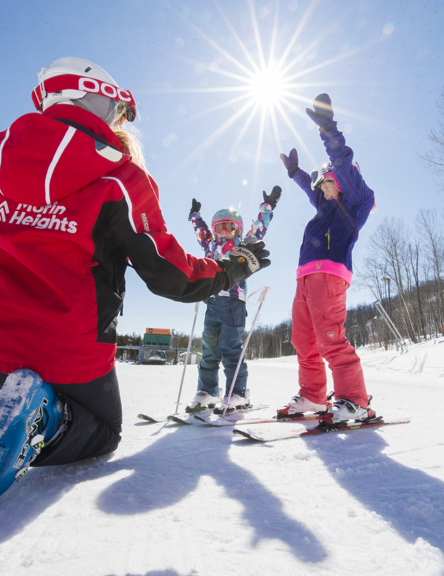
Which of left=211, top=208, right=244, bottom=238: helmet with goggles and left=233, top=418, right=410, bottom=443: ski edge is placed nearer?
left=233, top=418, right=410, bottom=443: ski edge

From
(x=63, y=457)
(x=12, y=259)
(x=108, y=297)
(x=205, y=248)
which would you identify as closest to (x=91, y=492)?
(x=63, y=457)

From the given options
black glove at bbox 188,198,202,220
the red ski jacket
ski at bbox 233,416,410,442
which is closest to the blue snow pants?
ski at bbox 233,416,410,442

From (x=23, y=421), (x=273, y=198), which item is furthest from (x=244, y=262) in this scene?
(x=273, y=198)

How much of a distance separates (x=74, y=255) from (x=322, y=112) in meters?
1.86

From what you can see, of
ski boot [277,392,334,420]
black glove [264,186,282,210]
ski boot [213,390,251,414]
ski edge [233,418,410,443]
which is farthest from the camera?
black glove [264,186,282,210]

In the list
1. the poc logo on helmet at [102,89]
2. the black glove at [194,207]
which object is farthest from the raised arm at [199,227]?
the poc logo on helmet at [102,89]

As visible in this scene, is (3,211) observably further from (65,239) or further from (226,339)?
(226,339)

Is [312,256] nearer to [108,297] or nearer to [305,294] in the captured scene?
[305,294]

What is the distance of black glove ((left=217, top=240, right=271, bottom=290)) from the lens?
5.03 feet

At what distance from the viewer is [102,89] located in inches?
55.4

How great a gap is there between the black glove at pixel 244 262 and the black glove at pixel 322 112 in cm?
102

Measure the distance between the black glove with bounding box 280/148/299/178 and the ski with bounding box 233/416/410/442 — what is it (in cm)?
226

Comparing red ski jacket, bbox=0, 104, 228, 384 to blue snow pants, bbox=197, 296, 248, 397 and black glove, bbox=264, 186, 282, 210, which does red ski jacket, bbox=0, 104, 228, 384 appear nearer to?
blue snow pants, bbox=197, 296, 248, 397

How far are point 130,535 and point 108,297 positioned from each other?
73 cm
